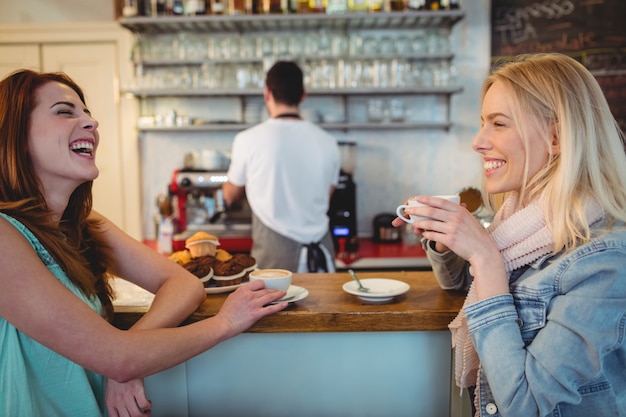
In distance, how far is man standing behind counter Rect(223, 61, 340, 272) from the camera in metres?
2.79

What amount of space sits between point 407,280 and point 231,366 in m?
0.63

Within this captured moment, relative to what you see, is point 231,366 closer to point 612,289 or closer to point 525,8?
point 612,289

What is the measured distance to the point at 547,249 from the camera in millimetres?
1146

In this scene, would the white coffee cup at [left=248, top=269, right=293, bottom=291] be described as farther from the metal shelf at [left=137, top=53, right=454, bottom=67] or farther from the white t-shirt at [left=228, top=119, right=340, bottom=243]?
the metal shelf at [left=137, top=53, right=454, bottom=67]

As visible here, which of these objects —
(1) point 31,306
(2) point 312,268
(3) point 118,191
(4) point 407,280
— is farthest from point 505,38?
(1) point 31,306

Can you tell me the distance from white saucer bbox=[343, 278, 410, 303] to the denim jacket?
0.36m

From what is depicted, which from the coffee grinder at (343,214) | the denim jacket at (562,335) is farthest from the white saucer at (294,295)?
the coffee grinder at (343,214)

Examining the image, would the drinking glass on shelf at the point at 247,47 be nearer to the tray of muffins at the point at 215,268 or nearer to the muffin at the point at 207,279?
the tray of muffins at the point at 215,268

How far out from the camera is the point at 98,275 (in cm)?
146

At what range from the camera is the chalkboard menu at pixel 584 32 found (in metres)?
3.87

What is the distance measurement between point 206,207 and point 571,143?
2857 mm

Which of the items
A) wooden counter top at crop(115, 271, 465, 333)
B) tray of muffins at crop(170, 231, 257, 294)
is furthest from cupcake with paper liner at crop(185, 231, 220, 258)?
wooden counter top at crop(115, 271, 465, 333)

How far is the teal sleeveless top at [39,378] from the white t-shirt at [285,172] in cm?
157

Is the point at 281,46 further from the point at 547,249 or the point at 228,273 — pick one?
the point at 547,249
